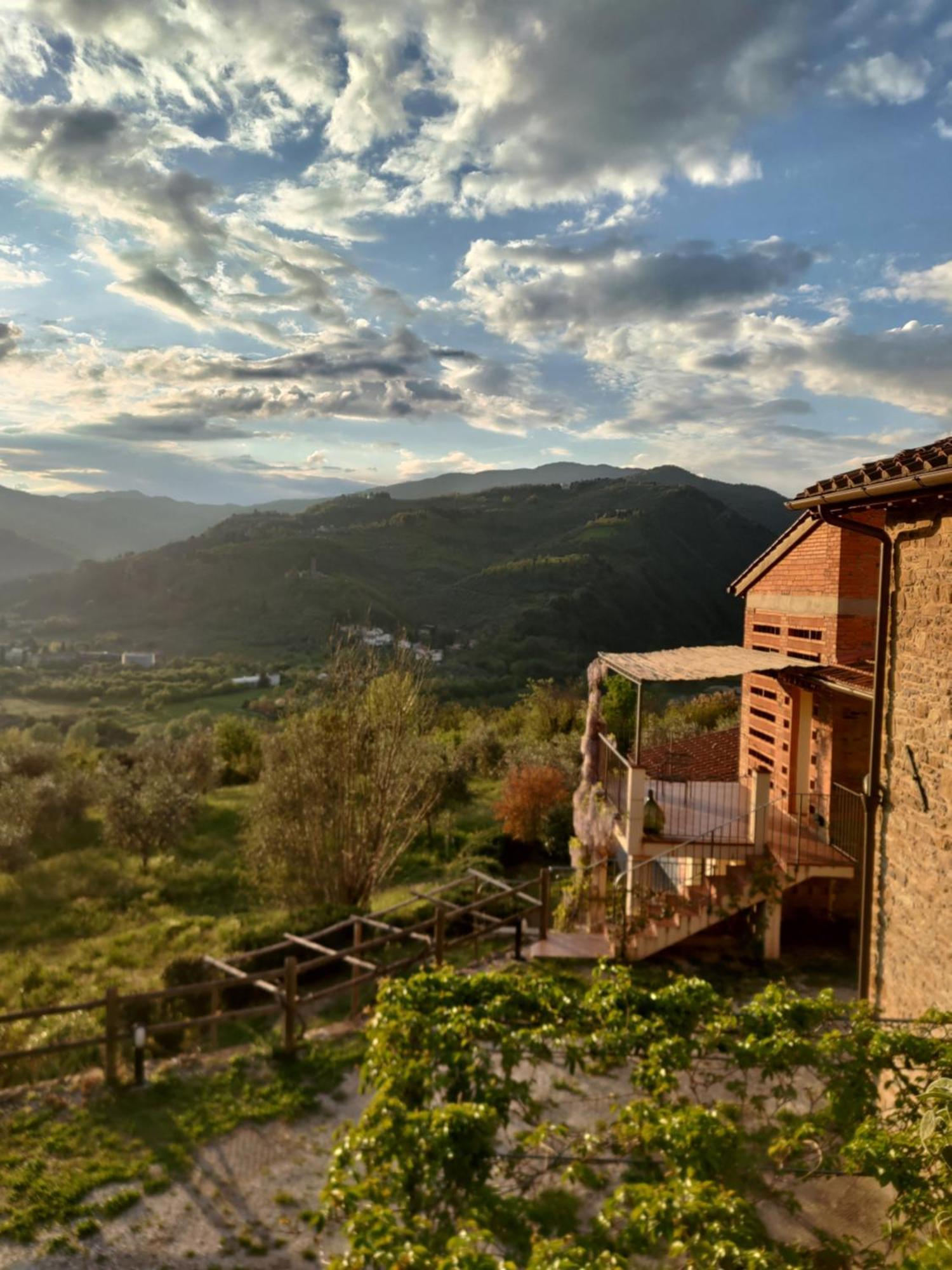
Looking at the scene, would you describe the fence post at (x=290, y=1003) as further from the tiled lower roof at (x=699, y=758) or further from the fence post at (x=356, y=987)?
the tiled lower roof at (x=699, y=758)

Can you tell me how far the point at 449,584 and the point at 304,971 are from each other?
3042 inches

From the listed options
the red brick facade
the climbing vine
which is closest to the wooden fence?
the climbing vine

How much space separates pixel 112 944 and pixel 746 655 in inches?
500

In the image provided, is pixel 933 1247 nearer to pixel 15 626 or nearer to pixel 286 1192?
pixel 286 1192

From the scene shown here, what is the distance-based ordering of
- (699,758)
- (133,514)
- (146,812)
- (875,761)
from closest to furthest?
(875,761), (699,758), (146,812), (133,514)

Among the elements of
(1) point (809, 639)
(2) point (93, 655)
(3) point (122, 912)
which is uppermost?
(1) point (809, 639)

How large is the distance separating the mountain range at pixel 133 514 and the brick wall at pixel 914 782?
11100cm

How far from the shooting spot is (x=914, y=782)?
6.89 meters

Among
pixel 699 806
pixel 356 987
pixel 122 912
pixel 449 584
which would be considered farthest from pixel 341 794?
pixel 449 584

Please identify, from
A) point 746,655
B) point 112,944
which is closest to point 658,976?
point 746,655

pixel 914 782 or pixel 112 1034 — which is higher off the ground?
pixel 914 782

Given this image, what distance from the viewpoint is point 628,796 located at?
11539 mm

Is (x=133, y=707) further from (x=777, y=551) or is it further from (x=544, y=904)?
(x=777, y=551)

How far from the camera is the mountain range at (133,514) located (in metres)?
125
